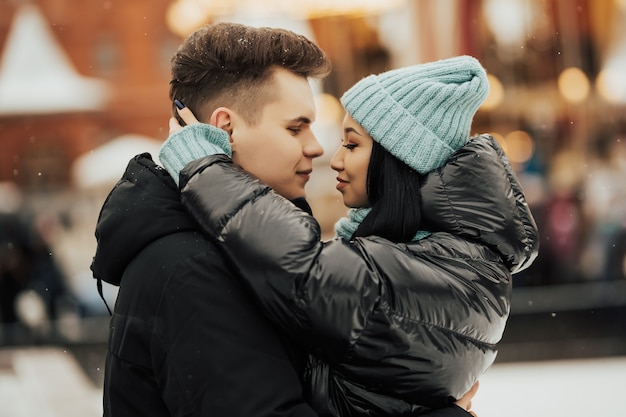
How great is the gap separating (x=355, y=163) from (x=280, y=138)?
22cm

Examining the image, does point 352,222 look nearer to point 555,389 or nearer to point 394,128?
point 394,128

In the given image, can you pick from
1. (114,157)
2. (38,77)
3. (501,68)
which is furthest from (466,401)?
(38,77)

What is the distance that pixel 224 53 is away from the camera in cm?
196

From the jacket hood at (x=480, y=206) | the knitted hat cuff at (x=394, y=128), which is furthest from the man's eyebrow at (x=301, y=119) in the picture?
the jacket hood at (x=480, y=206)

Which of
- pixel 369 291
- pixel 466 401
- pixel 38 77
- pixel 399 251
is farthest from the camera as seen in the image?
pixel 38 77

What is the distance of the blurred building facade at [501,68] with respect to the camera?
27.2 ft

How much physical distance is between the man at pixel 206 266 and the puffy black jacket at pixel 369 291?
7cm

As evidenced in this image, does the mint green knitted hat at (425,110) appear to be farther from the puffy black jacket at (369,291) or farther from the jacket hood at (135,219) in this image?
the jacket hood at (135,219)

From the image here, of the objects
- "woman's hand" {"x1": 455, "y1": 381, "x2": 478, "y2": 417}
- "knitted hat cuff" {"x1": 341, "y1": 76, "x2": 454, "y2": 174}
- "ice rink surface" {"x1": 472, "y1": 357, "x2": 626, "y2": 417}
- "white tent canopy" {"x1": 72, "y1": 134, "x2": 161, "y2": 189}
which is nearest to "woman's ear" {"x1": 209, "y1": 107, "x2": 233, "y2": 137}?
"knitted hat cuff" {"x1": 341, "y1": 76, "x2": 454, "y2": 174}

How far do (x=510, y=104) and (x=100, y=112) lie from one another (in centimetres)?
726

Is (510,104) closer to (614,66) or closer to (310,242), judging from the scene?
(614,66)

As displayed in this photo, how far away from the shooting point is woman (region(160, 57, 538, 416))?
1.56 m

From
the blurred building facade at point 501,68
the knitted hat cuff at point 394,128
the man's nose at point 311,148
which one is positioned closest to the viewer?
the knitted hat cuff at point 394,128

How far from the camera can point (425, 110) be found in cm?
199
